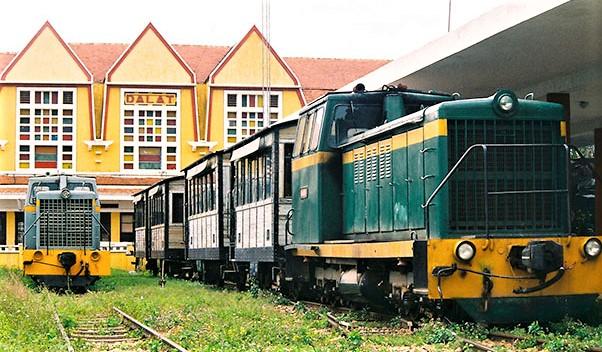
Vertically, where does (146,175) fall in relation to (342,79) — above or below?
below

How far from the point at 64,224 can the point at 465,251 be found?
13.9 meters

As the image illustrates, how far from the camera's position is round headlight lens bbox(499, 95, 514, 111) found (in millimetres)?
10516

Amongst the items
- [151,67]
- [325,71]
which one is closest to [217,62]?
[151,67]

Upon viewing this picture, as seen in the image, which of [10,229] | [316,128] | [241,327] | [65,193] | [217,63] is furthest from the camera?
[217,63]

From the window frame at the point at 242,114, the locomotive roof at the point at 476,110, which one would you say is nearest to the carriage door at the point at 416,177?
the locomotive roof at the point at 476,110

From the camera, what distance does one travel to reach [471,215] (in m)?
10.6

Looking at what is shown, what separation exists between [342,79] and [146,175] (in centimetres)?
1137

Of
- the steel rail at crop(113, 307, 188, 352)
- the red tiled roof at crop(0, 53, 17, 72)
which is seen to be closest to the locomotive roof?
the steel rail at crop(113, 307, 188, 352)

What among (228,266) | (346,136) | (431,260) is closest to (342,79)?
(228,266)

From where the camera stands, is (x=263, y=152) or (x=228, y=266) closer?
(x=263, y=152)

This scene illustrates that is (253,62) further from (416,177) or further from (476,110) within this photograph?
(476,110)

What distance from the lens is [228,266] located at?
2139 centimetres

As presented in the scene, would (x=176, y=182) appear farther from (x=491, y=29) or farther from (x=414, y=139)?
(x=414, y=139)

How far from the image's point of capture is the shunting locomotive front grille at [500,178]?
10562 mm
